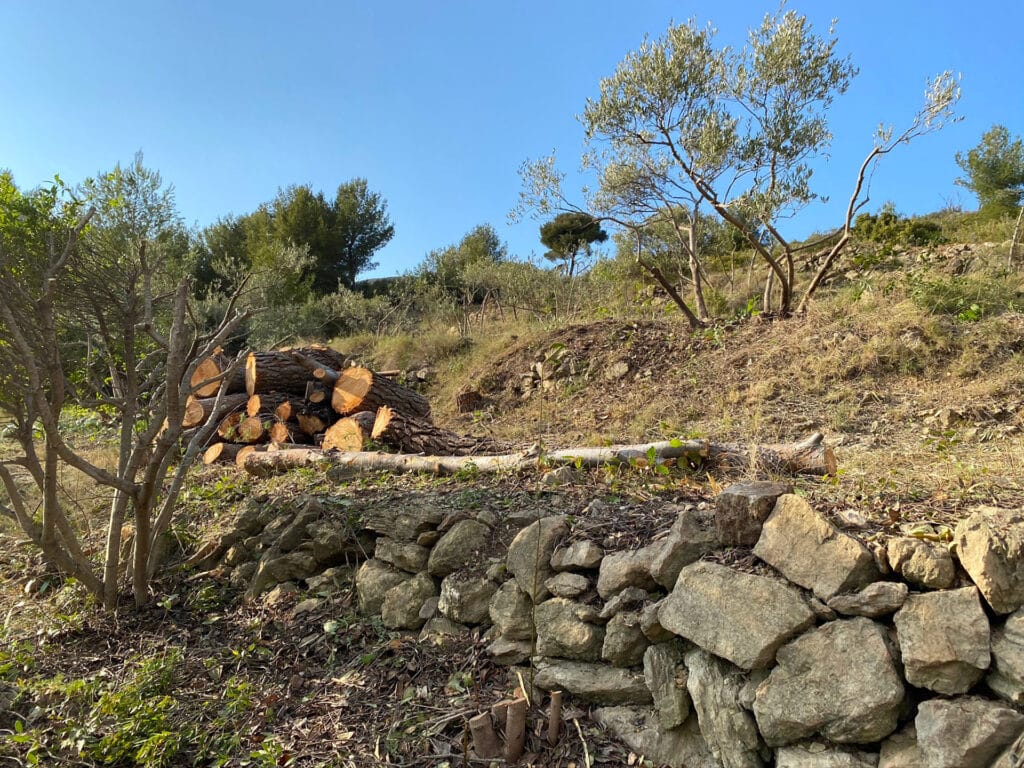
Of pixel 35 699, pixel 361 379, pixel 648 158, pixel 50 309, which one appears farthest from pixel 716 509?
pixel 648 158

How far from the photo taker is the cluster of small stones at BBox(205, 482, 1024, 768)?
68.4 inches

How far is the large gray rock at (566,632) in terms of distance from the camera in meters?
2.38

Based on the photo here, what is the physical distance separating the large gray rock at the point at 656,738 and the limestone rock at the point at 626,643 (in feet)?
Result: 0.54

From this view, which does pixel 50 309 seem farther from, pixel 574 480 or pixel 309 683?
pixel 574 480

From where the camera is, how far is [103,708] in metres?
2.33

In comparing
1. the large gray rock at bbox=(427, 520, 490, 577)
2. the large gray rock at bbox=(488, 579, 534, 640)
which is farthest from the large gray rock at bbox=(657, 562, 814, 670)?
the large gray rock at bbox=(427, 520, 490, 577)

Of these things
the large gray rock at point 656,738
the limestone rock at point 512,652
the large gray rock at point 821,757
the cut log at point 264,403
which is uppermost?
the cut log at point 264,403

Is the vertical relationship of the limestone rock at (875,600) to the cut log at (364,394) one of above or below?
below

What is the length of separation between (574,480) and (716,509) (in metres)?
1.12

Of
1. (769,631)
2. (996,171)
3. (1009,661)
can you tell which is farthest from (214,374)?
(996,171)

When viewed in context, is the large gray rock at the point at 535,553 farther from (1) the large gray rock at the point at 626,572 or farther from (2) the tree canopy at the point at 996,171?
(2) the tree canopy at the point at 996,171

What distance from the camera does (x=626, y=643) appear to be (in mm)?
2293

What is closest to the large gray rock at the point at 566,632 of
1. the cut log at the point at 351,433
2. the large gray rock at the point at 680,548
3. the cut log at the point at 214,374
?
the large gray rock at the point at 680,548

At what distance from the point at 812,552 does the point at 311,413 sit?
4.75 meters
